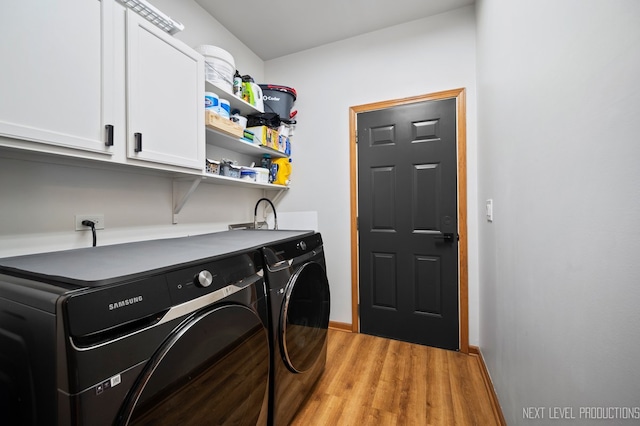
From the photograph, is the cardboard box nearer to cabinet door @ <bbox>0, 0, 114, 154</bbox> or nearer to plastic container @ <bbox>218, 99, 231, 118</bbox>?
plastic container @ <bbox>218, 99, 231, 118</bbox>

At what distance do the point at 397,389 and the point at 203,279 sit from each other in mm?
1504

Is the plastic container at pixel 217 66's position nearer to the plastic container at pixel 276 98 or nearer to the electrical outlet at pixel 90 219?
the plastic container at pixel 276 98

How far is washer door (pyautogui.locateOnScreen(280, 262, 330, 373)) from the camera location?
1.12 metres

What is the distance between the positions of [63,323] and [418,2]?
2.69m

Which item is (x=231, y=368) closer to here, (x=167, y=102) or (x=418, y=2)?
(x=167, y=102)

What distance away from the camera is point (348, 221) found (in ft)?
7.73

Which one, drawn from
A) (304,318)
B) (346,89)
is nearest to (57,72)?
(304,318)

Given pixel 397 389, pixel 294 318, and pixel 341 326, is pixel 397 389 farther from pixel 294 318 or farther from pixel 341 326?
pixel 294 318

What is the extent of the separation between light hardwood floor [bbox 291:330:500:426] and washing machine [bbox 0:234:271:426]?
2.65 ft

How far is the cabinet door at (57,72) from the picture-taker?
2.65 ft

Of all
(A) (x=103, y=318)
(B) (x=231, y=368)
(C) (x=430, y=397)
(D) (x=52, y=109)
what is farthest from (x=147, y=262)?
(C) (x=430, y=397)

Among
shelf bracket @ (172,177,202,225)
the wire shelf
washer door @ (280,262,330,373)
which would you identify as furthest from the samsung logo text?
the wire shelf

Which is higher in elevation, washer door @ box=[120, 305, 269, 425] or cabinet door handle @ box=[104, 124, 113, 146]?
cabinet door handle @ box=[104, 124, 113, 146]

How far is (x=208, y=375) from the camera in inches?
29.2
